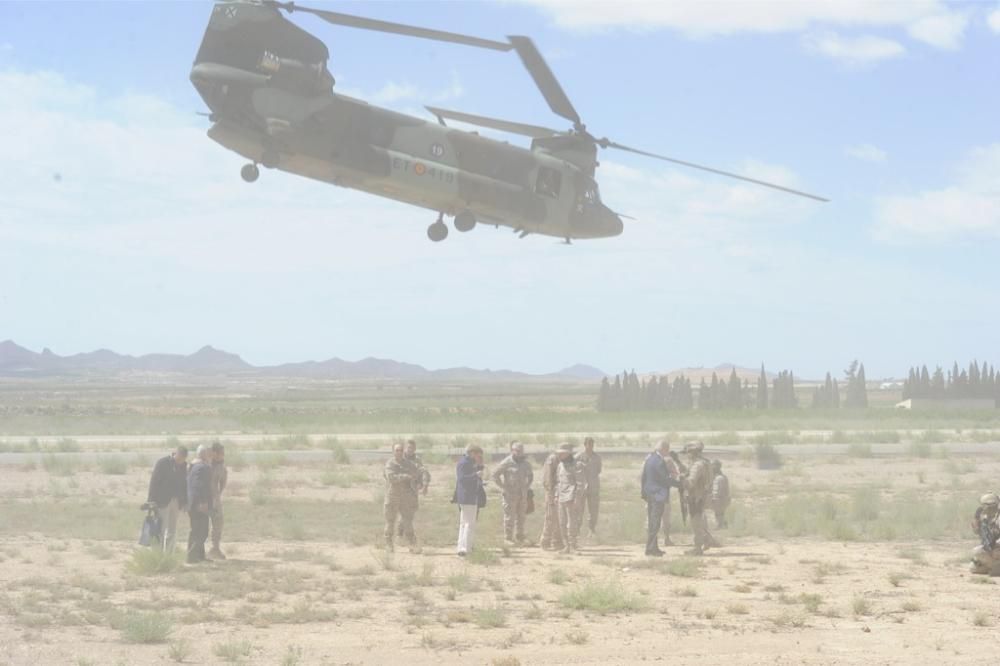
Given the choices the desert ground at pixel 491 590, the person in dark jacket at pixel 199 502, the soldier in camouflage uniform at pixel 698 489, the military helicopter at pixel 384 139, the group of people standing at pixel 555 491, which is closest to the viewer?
the desert ground at pixel 491 590

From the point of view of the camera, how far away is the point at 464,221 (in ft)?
88.3

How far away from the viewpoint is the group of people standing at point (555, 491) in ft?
60.2

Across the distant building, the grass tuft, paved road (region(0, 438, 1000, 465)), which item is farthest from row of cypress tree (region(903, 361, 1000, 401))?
the grass tuft

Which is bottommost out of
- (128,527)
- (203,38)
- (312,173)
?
(128,527)

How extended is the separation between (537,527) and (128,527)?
692 cm

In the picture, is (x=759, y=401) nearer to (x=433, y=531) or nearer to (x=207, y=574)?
(x=433, y=531)

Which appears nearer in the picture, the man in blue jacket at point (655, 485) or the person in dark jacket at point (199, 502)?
the person in dark jacket at point (199, 502)

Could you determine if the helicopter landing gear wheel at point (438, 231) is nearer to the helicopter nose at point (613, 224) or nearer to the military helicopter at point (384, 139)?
the military helicopter at point (384, 139)

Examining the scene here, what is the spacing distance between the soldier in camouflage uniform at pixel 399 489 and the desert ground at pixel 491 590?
0.43 m

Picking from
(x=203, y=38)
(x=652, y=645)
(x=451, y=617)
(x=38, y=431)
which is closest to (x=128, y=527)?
(x=203, y=38)

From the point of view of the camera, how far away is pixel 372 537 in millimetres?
21016

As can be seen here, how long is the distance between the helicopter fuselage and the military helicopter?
0.02 metres

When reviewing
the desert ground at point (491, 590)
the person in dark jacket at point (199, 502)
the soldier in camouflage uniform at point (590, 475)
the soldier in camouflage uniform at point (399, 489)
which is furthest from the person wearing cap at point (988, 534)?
the person in dark jacket at point (199, 502)

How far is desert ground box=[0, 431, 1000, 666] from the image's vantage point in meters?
12.1
